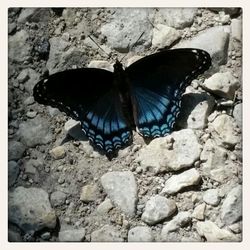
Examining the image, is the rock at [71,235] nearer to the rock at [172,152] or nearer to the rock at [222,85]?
the rock at [172,152]

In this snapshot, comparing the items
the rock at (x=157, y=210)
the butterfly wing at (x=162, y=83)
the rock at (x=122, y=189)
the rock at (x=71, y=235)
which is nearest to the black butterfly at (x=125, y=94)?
the butterfly wing at (x=162, y=83)

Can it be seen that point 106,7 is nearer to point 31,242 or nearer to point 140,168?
point 140,168

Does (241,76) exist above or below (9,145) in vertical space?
above

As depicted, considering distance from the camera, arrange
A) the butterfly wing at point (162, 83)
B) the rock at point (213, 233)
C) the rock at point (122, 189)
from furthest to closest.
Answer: the butterfly wing at point (162, 83)
the rock at point (122, 189)
the rock at point (213, 233)

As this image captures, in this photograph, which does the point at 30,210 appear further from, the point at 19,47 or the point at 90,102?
the point at 19,47

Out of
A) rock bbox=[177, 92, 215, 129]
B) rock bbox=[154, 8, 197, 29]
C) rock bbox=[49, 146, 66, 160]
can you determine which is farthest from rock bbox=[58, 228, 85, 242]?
rock bbox=[154, 8, 197, 29]

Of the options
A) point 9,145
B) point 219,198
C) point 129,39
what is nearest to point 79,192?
point 9,145
